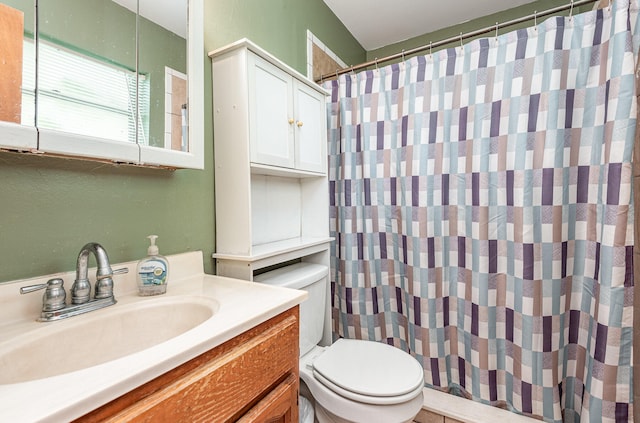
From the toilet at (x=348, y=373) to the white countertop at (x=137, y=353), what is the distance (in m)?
0.34

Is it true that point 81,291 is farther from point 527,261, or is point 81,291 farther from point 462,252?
point 527,261

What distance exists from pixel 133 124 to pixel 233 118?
0.36m

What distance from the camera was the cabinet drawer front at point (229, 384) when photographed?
0.49 metres

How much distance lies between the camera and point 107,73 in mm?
833

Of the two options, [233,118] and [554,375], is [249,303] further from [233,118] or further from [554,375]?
[554,375]

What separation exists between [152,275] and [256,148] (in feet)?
1.86

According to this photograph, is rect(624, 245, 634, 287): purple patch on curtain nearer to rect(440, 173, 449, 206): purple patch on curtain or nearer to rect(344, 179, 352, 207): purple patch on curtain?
rect(440, 173, 449, 206): purple patch on curtain

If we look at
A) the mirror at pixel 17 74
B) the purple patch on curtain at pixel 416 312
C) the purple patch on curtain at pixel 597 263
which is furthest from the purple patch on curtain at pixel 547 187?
the mirror at pixel 17 74

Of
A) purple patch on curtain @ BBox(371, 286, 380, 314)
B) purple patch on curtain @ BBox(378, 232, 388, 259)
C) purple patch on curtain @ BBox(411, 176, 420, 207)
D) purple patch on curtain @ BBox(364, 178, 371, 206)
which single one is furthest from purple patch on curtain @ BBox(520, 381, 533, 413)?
purple patch on curtain @ BBox(364, 178, 371, 206)

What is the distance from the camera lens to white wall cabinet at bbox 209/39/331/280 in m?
1.12

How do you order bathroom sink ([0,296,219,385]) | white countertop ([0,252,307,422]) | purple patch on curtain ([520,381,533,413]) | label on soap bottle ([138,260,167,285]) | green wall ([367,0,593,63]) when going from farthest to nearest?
green wall ([367,0,593,63])
purple patch on curtain ([520,381,533,413])
label on soap bottle ([138,260,167,285])
bathroom sink ([0,296,219,385])
white countertop ([0,252,307,422])

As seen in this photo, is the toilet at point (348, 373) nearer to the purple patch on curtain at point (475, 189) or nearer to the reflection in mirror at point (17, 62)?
the purple patch on curtain at point (475, 189)

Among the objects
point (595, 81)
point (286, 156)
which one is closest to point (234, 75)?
point (286, 156)

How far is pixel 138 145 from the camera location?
85 cm
